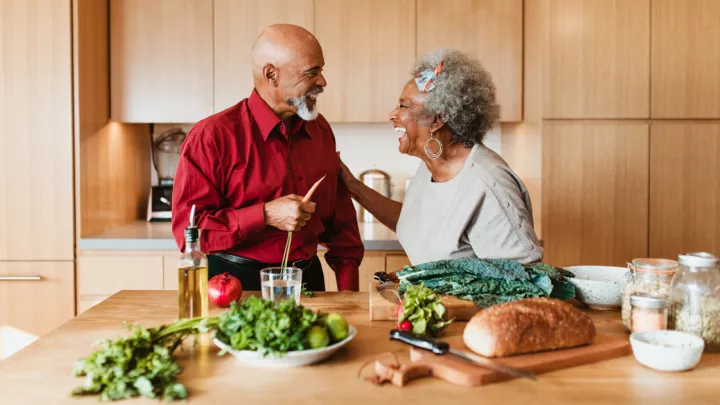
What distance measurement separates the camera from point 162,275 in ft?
10.9

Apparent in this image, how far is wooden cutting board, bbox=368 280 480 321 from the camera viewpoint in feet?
5.28

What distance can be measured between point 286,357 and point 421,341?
26 cm

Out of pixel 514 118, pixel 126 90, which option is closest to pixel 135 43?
pixel 126 90

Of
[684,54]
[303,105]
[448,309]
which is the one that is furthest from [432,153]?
[684,54]

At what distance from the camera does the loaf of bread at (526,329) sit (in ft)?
4.27

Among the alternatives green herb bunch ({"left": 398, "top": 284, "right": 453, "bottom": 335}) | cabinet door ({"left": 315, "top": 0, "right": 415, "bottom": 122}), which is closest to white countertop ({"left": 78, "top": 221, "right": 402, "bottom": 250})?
cabinet door ({"left": 315, "top": 0, "right": 415, "bottom": 122})

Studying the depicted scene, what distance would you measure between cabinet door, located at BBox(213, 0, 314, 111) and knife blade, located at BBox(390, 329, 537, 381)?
2429 mm

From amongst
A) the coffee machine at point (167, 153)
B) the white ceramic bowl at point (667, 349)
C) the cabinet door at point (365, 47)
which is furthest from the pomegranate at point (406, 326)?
the coffee machine at point (167, 153)

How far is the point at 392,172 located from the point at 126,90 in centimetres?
151

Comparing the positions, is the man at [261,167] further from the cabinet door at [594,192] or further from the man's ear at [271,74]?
the cabinet door at [594,192]

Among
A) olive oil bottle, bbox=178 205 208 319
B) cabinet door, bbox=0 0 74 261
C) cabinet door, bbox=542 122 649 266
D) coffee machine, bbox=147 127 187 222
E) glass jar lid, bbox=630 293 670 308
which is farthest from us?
coffee machine, bbox=147 127 187 222

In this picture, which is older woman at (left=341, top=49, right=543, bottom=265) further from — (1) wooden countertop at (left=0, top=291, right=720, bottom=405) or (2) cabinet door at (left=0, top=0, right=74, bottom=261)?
(2) cabinet door at (left=0, top=0, right=74, bottom=261)

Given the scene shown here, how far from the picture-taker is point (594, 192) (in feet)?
11.1

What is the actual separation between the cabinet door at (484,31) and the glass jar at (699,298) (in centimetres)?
228
